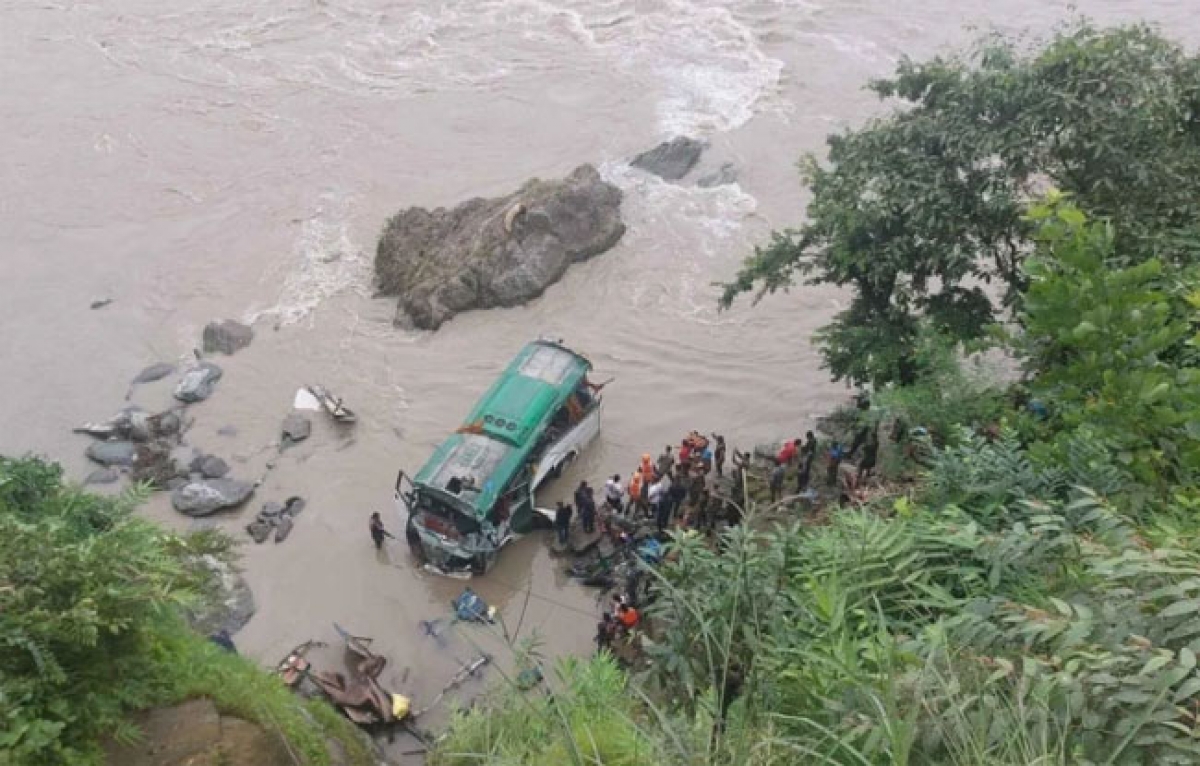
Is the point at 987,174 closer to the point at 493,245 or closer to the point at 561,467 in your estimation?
the point at 561,467

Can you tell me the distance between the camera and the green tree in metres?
11.8

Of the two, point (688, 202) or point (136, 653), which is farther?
point (688, 202)

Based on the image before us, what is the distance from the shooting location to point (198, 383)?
58.0 feet

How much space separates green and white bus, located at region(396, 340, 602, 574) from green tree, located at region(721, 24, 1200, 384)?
4042 mm

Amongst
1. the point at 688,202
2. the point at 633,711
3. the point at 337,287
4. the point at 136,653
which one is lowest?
the point at 337,287

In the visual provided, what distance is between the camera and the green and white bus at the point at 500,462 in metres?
13.3

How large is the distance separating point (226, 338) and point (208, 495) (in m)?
4.55

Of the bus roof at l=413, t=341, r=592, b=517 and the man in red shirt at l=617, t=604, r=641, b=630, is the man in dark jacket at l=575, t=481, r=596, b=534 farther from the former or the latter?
the man in red shirt at l=617, t=604, r=641, b=630

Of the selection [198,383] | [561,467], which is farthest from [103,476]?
[561,467]

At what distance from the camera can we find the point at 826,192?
44.7 feet

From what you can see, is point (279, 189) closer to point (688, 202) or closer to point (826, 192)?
point (688, 202)

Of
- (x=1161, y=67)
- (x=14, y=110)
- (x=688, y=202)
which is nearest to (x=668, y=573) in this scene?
(x=1161, y=67)

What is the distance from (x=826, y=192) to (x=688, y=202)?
9749 millimetres

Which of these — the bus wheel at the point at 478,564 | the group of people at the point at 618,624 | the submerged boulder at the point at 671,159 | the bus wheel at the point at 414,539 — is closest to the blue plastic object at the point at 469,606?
the bus wheel at the point at 478,564
